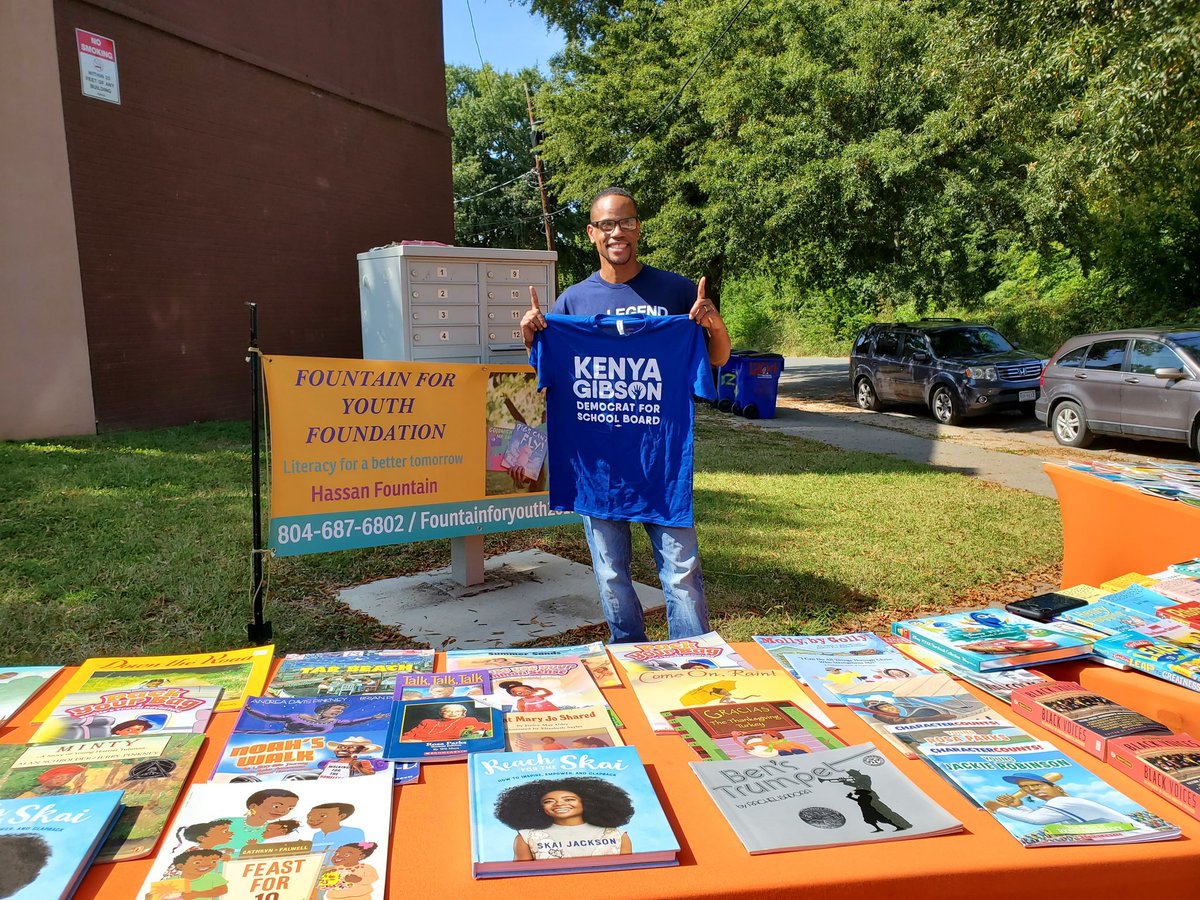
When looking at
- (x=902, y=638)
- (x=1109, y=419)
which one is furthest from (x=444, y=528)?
(x=1109, y=419)

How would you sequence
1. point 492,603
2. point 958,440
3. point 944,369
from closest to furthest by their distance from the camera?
1. point 492,603
2. point 958,440
3. point 944,369

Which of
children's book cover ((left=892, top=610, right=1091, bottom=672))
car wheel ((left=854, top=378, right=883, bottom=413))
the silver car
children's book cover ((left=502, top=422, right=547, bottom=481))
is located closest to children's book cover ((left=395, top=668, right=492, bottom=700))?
children's book cover ((left=892, top=610, right=1091, bottom=672))

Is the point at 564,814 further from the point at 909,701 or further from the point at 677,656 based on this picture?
the point at 909,701

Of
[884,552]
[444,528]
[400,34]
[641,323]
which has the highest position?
[400,34]

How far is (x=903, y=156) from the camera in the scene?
14422 millimetres

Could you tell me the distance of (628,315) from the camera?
11.4 ft

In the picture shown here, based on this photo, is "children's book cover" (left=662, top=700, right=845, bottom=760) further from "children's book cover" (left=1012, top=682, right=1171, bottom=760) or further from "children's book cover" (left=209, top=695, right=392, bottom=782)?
"children's book cover" (left=209, top=695, right=392, bottom=782)

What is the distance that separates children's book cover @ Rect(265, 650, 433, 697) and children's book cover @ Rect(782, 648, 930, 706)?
0.96 metres

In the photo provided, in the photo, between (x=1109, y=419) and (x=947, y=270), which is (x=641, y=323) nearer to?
(x=1109, y=419)

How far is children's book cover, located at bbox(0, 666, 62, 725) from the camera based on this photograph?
1.97 meters

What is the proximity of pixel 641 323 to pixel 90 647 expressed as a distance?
11.2ft

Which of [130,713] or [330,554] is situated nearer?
[130,713]

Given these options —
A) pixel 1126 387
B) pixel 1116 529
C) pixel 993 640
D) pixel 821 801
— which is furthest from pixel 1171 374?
pixel 821 801

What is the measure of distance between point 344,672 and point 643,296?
1.94m
